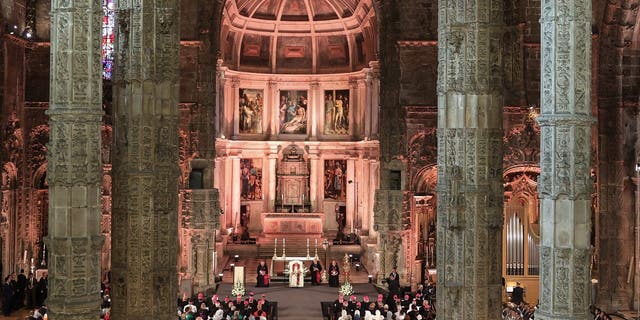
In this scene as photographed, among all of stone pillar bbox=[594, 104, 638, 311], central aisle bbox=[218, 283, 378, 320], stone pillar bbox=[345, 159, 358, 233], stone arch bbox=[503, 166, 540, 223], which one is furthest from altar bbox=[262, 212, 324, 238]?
stone pillar bbox=[594, 104, 638, 311]

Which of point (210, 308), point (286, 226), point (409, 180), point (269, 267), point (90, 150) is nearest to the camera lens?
point (90, 150)

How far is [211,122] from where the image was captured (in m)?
31.7

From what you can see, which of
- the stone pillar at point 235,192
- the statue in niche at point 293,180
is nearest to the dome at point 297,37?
the statue in niche at point 293,180

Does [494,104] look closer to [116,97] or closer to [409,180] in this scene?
[116,97]

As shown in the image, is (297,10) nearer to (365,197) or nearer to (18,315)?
(365,197)

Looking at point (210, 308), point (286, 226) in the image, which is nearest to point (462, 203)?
point (210, 308)

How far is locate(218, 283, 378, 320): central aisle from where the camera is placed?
89.7 feet

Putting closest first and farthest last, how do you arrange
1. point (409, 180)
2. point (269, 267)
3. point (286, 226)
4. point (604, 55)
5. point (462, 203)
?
point (462, 203)
point (604, 55)
point (409, 180)
point (269, 267)
point (286, 226)

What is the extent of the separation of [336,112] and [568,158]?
29.3 meters

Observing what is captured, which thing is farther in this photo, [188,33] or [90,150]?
[188,33]

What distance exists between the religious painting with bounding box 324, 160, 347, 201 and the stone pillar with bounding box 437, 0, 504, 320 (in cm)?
2402

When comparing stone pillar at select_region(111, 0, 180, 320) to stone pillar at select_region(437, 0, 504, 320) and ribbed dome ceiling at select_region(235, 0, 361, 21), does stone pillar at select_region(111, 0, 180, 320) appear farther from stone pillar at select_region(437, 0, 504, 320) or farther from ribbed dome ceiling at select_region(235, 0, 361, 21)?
ribbed dome ceiling at select_region(235, 0, 361, 21)

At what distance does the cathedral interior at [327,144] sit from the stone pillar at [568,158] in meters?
0.03

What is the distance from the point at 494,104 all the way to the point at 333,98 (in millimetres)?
24221
